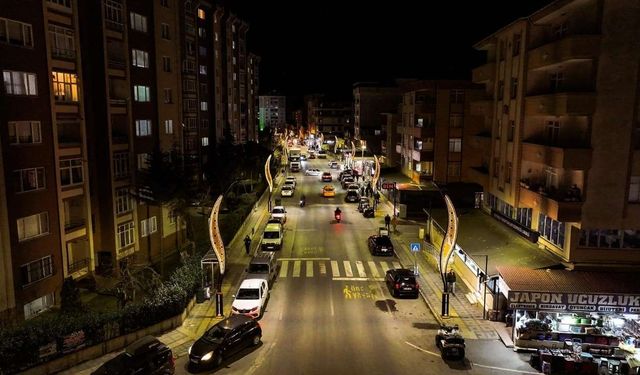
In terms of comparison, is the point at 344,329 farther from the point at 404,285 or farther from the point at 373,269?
the point at 373,269

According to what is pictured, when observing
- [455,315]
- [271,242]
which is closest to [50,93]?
[271,242]

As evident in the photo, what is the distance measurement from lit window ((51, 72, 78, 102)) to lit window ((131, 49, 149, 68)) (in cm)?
643

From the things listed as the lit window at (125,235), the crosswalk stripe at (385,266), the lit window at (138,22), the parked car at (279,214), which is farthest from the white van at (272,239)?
the lit window at (138,22)

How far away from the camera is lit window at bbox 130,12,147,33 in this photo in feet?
129

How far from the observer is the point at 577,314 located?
25438mm

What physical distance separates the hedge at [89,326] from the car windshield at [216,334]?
409 cm

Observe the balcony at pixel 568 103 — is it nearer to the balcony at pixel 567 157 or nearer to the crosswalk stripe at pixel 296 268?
the balcony at pixel 567 157

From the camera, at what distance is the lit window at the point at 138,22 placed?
39253 mm

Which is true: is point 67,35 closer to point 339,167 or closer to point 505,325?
point 505,325

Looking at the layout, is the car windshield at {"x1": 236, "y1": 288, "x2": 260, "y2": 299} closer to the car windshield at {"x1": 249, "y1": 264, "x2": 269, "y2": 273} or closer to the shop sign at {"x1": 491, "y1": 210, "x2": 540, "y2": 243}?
the car windshield at {"x1": 249, "y1": 264, "x2": 269, "y2": 273}

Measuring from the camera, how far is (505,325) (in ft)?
91.1

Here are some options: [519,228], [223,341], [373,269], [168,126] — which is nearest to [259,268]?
[373,269]

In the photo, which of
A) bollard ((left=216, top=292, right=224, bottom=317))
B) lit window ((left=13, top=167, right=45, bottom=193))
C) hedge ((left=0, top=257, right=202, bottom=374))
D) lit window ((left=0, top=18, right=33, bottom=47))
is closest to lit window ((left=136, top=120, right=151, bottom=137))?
lit window ((left=13, top=167, right=45, bottom=193))

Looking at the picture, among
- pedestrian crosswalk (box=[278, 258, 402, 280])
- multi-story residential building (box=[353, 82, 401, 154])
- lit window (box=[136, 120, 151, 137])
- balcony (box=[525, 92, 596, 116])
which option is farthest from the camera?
multi-story residential building (box=[353, 82, 401, 154])
